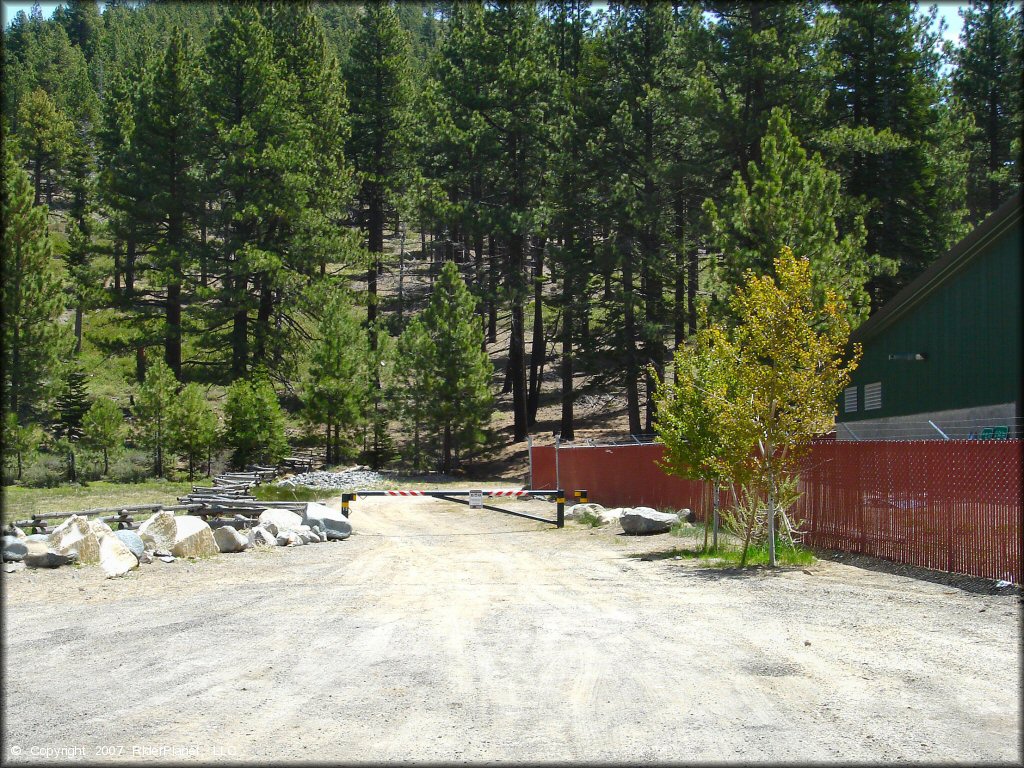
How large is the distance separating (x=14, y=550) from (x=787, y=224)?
20083 millimetres

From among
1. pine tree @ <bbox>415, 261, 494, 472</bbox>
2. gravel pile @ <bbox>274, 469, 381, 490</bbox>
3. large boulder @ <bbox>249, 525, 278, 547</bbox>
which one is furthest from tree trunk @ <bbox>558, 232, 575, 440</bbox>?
large boulder @ <bbox>249, 525, 278, 547</bbox>

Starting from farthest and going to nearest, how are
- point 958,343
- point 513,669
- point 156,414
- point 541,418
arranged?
point 541,418 → point 156,414 → point 958,343 → point 513,669

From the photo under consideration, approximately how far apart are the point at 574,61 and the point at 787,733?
153 feet

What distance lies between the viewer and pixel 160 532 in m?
17.0

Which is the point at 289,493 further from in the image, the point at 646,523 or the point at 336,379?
the point at 646,523

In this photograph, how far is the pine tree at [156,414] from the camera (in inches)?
1631

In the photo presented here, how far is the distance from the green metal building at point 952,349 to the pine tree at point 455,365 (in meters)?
19.9

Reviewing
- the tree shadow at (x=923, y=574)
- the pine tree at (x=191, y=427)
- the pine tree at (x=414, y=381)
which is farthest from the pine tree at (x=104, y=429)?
the tree shadow at (x=923, y=574)

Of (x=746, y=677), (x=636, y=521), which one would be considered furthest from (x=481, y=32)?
(x=746, y=677)

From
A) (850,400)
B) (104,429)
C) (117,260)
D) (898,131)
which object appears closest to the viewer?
(850,400)

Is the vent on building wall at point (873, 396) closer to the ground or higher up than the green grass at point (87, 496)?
higher up

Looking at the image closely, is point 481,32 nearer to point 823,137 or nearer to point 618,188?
point 618,188

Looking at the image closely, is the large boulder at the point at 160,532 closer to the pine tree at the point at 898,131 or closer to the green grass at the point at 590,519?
the green grass at the point at 590,519

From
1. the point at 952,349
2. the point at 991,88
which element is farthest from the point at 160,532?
the point at 991,88
